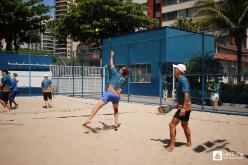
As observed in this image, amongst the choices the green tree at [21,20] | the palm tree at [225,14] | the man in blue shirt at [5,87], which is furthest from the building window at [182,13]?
the man in blue shirt at [5,87]

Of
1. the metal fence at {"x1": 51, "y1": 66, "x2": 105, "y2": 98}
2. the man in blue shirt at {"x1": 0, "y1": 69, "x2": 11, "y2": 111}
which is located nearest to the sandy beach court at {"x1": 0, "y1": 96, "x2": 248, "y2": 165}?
the man in blue shirt at {"x1": 0, "y1": 69, "x2": 11, "y2": 111}

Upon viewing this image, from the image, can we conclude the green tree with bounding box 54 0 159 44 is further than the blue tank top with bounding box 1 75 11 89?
Yes

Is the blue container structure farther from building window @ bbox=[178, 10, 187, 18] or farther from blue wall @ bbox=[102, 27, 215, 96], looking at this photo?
building window @ bbox=[178, 10, 187, 18]

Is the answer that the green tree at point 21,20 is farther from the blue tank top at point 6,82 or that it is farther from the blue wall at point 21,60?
the blue tank top at point 6,82

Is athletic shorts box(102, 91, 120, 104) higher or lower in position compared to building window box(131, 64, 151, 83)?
lower

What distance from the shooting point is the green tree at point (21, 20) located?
31656 millimetres

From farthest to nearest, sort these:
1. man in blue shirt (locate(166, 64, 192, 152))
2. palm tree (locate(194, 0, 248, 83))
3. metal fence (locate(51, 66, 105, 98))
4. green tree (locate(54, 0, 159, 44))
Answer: green tree (locate(54, 0, 159, 44)) < metal fence (locate(51, 66, 105, 98)) < palm tree (locate(194, 0, 248, 83)) < man in blue shirt (locate(166, 64, 192, 152))

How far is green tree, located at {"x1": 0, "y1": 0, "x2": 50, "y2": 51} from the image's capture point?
3166cm

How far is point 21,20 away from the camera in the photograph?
32.6 metres

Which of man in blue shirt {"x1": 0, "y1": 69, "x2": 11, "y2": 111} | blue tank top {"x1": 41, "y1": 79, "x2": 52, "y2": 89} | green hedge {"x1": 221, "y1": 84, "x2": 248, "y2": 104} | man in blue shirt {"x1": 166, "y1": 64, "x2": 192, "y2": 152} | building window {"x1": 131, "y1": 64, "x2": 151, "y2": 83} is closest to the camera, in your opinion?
man in blue shirt {"x1": 166, "y1": 64, "x2": 192, "y2": 152}

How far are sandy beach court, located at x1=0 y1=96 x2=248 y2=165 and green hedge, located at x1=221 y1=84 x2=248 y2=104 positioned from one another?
21.5 ft

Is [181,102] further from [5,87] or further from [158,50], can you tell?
[158,50]

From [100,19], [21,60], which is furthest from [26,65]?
[100,19]

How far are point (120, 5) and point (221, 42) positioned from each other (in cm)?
1982
